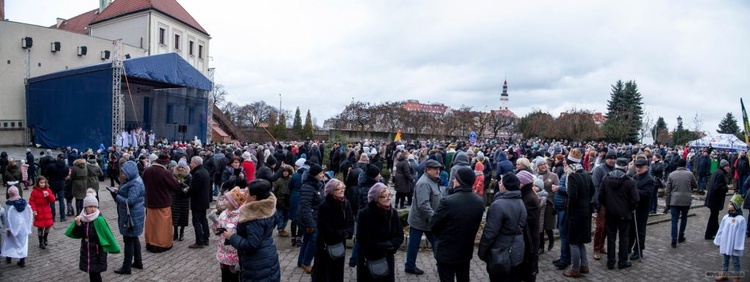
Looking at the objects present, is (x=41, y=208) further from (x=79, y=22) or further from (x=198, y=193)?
(x=79, y=22)

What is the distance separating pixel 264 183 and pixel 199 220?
13.7 feet

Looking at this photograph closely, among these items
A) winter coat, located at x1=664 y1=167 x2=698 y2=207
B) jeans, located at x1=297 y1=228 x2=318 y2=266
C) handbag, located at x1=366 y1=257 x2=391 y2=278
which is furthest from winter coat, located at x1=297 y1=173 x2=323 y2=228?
winter coat, located at x1=664 y1=167 x2=698 y2=207

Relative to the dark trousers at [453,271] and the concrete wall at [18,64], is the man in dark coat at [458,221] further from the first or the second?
the concrete wall at [18,64]

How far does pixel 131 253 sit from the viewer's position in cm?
618

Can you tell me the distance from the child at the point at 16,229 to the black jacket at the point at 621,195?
28.8 feet

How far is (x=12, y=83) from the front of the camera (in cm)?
2705

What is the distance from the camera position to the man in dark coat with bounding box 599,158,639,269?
624 centimetres

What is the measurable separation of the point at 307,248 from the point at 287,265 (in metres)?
0.61

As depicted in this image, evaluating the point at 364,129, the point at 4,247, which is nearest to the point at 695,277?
the point at 4,247

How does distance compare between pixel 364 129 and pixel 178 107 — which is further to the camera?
pixel 364 129

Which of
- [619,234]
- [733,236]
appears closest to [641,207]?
[619,234]

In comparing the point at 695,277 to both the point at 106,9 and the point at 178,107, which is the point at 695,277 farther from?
the point at 106,9

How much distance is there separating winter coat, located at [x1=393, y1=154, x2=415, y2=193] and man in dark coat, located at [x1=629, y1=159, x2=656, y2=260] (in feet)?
16.5

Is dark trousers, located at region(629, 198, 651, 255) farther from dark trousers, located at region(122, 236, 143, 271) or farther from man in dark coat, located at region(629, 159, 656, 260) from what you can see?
dark trousers, located at region(122, 236, 143, 271)
